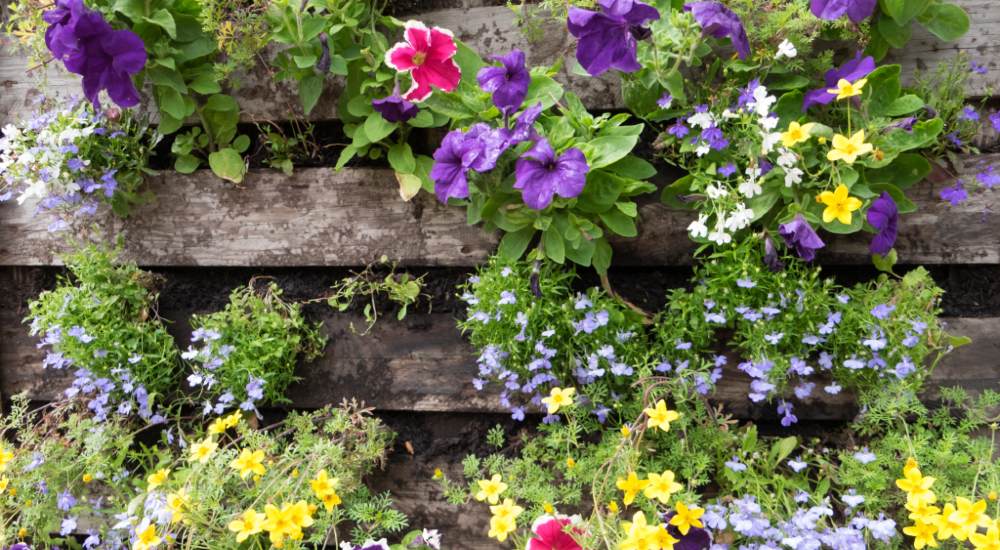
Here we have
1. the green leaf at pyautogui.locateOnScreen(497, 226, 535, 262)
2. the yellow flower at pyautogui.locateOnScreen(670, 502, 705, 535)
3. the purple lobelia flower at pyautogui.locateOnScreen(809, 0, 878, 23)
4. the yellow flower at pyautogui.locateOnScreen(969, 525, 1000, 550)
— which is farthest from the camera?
the green leaf at pyautogui.locateOnScreen(497, 226, 535, 262)

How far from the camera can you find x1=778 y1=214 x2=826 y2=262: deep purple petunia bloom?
4.78 feet

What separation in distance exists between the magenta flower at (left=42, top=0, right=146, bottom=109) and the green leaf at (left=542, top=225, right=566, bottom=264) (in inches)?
39.9

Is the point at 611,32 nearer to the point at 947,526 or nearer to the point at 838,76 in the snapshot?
the point at 838,76

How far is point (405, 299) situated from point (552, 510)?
2.17 feet

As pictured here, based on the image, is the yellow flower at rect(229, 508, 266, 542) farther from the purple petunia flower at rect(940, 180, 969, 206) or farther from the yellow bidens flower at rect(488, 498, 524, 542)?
the purple petunia flower at rect(940, 180, 969, 206)

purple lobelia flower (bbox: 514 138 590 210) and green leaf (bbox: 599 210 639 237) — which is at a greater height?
purple lobelia flower (bbox: 514 138 590 210)

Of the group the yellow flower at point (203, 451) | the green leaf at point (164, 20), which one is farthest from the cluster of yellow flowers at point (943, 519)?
the green leaf at point (164, 20)

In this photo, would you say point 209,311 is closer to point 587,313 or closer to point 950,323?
point 587,313

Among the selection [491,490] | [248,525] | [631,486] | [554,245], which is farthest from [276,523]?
[554,245]

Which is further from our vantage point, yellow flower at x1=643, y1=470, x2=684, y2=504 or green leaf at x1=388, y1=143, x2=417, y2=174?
green leaf at x1=388, y1=143, x2=417, y2=174

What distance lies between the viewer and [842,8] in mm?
1445

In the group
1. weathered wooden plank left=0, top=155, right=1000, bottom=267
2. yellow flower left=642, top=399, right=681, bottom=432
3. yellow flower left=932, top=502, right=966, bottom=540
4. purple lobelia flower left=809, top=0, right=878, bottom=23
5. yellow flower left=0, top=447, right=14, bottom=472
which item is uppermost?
purple lobelia flower left=809, top=0, right=878, bottom=23

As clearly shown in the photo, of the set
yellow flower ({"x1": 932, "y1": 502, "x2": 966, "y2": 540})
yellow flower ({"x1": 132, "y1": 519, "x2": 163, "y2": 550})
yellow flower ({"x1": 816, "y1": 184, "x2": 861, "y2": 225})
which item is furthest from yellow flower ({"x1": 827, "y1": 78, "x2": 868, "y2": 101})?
yellow flower ({"x1": 132, "y1": 519, "x2": 163, "y2": 550})

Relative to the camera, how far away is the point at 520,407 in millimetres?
1722
